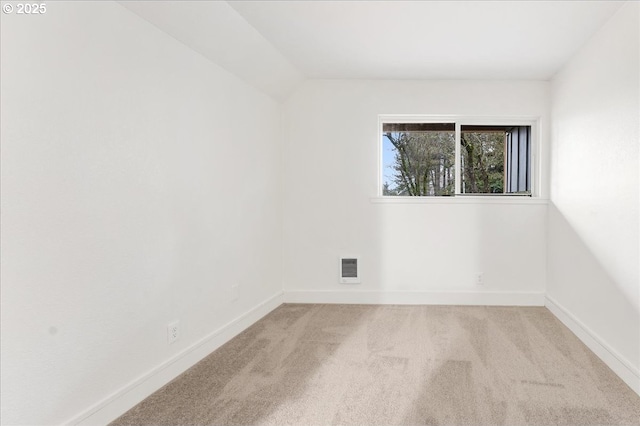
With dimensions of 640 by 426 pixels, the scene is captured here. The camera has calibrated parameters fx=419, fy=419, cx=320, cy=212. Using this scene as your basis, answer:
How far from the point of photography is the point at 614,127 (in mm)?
2703

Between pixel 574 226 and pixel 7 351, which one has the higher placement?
pixel 574 226

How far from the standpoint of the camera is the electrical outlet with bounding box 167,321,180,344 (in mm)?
2457

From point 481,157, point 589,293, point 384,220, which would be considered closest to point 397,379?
point 589,293

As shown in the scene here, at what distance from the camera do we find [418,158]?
14.5 ft

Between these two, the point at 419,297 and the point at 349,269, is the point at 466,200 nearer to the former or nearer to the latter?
the point at 419,297

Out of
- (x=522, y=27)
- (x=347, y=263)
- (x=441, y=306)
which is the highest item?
(x=522, y=27)

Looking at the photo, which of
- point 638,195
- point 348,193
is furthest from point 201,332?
point 638,195

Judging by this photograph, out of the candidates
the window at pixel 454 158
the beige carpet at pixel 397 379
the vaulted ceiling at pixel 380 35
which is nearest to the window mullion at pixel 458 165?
the window at pixel 454 158

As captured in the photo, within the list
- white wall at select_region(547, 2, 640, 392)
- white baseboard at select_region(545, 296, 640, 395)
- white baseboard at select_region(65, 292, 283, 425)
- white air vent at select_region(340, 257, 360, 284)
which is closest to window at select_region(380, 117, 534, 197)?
white wall at select_region(547, 2, 640, 392)

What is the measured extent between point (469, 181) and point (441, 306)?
1.32m

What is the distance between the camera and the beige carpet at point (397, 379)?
6.75ft

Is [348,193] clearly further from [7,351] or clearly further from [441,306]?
[7,351]

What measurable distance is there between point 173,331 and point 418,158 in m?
2.99

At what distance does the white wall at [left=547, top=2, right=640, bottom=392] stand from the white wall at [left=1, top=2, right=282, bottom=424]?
8.64 ft
